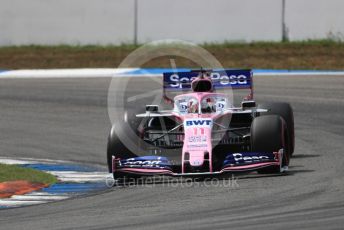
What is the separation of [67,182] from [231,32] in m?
16.2

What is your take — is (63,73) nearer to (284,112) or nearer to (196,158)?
(284,112)

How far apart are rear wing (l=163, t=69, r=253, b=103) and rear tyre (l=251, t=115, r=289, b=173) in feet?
5.20

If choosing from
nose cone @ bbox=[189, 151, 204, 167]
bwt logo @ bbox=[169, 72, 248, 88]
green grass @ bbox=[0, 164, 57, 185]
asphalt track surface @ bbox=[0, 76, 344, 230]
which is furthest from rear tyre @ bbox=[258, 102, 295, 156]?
green grass @ bbox=[0, 164, 57, 185]

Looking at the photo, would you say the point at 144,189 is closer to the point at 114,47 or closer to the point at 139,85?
the point at 139,85

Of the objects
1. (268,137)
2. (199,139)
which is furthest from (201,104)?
(268,137)

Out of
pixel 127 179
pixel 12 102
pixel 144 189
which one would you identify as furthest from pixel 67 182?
pixel 12 102

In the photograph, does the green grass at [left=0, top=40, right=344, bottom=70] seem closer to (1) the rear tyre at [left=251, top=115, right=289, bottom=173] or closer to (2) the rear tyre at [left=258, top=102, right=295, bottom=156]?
(2) the rear tyre at [left=258, top=102, right=295, bottom=156]

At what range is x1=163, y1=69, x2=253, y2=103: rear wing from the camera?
14828 mm

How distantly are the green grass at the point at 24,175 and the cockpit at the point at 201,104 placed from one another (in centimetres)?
189

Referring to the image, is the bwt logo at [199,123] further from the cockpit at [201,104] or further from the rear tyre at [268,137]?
the rear tyre at [268,137]

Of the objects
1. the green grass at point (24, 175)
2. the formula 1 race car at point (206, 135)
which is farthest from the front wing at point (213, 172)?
the green grass at point (24, 175)

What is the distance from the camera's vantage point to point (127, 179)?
1350 cm

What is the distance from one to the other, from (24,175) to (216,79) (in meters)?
2.93

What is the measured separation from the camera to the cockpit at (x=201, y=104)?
14.0 metres
